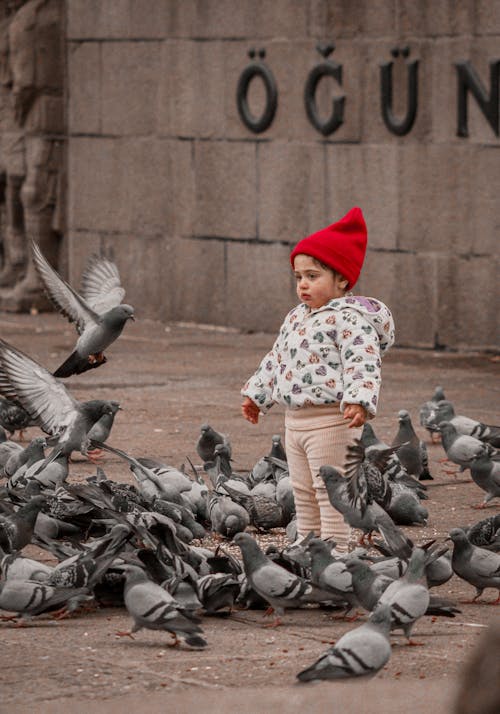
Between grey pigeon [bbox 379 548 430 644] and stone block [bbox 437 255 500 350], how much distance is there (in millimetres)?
8106

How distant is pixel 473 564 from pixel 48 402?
291 cm

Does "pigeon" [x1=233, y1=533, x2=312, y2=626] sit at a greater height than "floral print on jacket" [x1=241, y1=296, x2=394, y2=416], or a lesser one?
lesser

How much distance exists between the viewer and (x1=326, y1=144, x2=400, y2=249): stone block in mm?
14172

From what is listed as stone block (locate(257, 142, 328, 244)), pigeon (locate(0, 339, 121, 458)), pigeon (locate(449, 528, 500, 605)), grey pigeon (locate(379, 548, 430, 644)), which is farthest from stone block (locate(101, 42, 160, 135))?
grey pigeon (locate(379, 548, 430, 644))

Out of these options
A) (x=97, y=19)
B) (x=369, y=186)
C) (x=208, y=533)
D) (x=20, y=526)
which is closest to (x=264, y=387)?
(x=208, y=533)

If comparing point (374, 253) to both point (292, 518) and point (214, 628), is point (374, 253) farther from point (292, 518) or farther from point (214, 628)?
point (214, 628)

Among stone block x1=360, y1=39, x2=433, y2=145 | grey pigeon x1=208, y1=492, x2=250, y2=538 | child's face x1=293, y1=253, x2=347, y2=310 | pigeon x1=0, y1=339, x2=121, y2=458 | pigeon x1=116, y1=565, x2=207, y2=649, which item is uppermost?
stone block x1=360, y1=39, x2=433, y2=145

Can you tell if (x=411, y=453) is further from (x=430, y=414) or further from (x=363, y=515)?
(x=363, y=515)

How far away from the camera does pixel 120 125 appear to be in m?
16.8

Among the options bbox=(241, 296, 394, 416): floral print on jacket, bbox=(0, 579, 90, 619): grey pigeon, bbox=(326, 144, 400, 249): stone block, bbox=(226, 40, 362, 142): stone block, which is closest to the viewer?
bbox=(0, 579, 90, 619): grey pigeon

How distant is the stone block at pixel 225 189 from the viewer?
15461 millimetres

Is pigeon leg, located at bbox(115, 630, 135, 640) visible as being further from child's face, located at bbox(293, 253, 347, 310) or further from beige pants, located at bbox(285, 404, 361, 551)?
child's face, located at bbox(293, 253, 347, 310)

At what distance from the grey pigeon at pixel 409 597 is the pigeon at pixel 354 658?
35 cm

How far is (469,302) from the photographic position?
45.0ft
